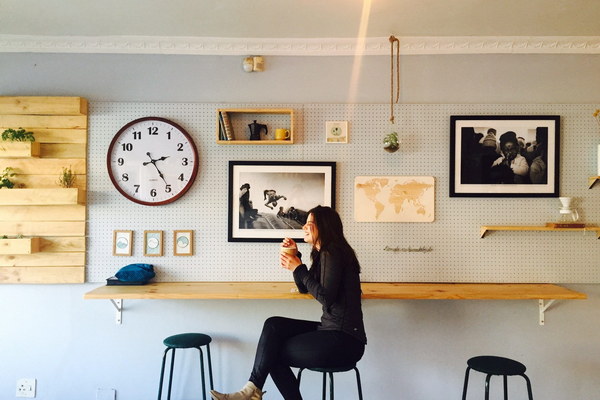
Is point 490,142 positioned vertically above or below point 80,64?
below

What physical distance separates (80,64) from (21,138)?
2.07 feet

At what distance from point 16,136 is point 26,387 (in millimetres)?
1679

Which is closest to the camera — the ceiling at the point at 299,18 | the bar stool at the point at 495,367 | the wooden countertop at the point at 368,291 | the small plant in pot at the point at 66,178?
the bar stool at the point at 495,367

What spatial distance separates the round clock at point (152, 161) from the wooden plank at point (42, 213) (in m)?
0.33

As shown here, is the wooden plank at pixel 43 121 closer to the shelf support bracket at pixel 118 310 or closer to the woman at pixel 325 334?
the shelf support bracket at pixel 118 310

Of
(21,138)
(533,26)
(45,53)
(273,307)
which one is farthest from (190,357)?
(533,26)

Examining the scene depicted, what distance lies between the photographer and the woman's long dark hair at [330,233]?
241cm

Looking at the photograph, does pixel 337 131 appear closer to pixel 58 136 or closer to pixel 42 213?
pixel 58 136

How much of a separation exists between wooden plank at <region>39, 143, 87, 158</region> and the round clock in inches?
7.4

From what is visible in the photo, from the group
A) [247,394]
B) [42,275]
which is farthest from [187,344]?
[42,275]

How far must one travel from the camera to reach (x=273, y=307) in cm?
305

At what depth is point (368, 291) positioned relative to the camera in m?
2.75

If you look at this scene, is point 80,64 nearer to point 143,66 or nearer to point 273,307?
point 143,66

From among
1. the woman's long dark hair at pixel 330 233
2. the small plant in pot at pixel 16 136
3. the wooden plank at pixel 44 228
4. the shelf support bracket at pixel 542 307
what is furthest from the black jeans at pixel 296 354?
the small plant in pot at pixel 16 136
